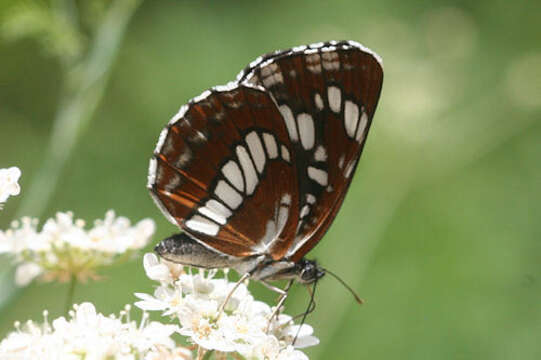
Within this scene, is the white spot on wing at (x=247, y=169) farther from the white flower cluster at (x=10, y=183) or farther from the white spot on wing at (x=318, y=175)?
the white flower cluster at (x=10, y=183)

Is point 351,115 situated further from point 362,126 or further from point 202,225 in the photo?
point 202,225

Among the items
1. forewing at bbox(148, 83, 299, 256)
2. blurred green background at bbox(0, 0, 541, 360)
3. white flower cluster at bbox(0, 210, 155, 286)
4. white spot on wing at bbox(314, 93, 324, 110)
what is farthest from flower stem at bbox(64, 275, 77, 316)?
blurred green background at bbox(0, 0, 541, 360)

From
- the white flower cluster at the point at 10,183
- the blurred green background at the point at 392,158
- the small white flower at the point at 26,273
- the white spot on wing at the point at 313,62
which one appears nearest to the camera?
the white flower cluster at the point at 10,183

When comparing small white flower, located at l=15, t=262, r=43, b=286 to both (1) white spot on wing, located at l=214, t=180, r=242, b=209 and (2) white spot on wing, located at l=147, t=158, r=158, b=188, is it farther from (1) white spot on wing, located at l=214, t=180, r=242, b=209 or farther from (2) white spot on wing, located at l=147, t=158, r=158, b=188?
(1) white spot on wing, located at l=214, t=180, r=242, b=209

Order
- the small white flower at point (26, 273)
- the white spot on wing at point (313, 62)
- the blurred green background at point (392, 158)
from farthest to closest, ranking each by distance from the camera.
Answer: the blurred green background at point (392, 158), the small white flower at point (26, 273), the white spot on wing at point (313, 62)

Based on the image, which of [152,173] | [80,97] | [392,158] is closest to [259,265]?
[152,173]

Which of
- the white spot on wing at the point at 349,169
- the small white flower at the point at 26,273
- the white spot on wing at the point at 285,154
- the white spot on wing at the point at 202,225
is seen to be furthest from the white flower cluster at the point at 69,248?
the white spot on wing at the point at 349,169

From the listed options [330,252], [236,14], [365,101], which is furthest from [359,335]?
[236,14]
